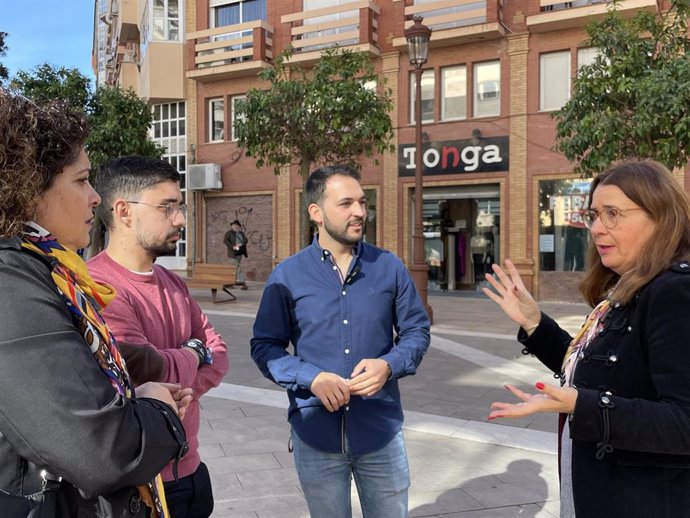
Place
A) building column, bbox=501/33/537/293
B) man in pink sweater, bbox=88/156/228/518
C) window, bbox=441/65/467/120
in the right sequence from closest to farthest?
man in pink sweater, bbox=88/156/228/518
building column, bbox=501/33/537/293
window, bbox=441/65/467/120

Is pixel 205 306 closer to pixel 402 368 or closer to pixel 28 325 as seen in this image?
pixel 402 368

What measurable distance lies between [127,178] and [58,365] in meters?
1.29

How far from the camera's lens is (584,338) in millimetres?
2191

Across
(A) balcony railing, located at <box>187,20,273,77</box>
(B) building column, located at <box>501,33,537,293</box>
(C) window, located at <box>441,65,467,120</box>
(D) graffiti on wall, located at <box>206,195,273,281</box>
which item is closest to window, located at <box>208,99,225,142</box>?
(A) balcony railing, located at <box>187,20,273,77</box>

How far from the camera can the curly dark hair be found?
4.31 feet

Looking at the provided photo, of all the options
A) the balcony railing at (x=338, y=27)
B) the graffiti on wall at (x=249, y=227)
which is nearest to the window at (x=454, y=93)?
the balcony railing at (x=338, y=27)

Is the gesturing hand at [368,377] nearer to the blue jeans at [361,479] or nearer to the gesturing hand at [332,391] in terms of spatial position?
the gesturing hand at [332,391]

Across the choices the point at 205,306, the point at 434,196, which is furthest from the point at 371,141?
the point at 205,306

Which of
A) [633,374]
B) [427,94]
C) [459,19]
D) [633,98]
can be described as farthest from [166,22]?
[633,374]

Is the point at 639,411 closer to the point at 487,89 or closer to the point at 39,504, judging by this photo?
the point at 39,504

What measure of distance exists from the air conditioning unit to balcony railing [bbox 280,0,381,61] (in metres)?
4.84

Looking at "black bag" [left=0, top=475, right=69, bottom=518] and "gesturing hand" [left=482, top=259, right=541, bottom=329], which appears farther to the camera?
"gesturing hand" [left=482, top=259, right=541, bottom=329]

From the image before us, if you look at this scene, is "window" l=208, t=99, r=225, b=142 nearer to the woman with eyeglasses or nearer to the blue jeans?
the blue jeans

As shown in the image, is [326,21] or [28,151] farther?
[326,21]
